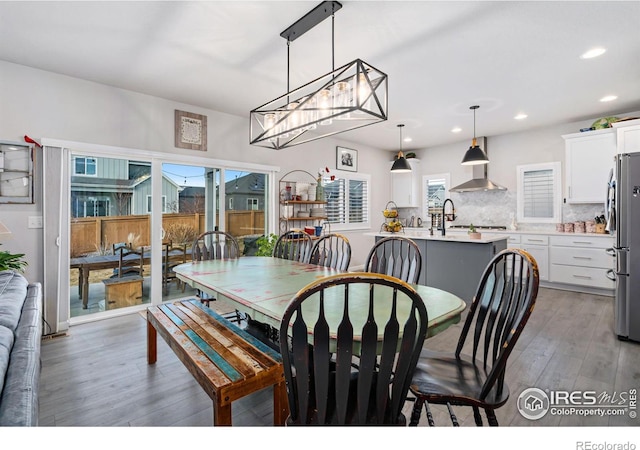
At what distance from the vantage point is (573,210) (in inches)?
192

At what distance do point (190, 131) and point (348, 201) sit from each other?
10.2 feet

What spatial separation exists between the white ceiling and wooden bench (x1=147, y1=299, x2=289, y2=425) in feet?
6.89

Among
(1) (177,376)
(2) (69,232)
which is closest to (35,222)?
(2) (69,232)

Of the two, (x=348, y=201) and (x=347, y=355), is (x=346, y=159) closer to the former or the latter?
(x=348, y=201)

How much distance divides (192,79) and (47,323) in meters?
2.76

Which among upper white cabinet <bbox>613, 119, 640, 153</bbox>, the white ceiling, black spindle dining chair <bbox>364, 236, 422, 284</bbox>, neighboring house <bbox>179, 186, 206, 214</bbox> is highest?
the white ceiling

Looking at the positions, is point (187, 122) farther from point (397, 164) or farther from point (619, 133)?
point (619, 133)

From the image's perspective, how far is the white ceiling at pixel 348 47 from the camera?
2.19m

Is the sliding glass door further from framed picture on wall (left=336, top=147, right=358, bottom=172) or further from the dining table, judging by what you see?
framed picture on wall (left=336, top=147, right=358, bottom=172)

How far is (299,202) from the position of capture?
487cm

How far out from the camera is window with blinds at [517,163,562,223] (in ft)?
16.5

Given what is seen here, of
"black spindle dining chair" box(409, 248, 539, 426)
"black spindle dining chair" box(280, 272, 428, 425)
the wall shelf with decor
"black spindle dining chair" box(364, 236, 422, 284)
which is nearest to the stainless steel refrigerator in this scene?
"black spindle dining chair" box(364, 236, 422, 284)
